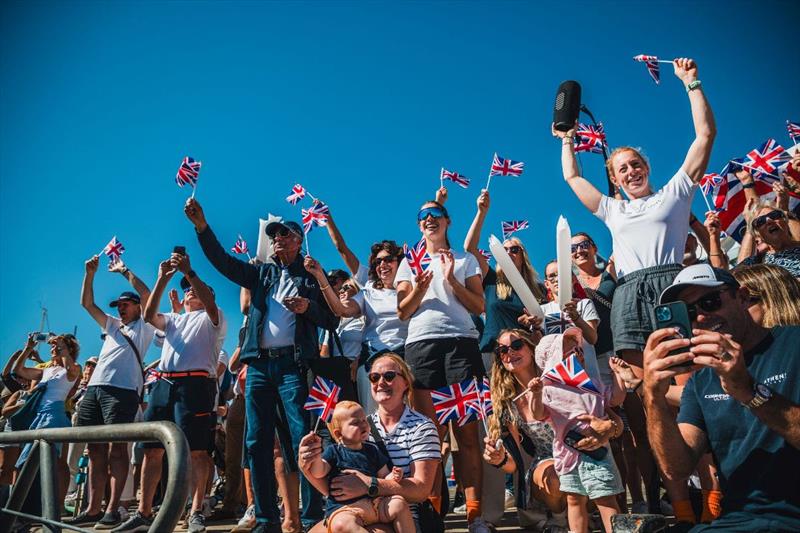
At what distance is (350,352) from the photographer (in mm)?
5781

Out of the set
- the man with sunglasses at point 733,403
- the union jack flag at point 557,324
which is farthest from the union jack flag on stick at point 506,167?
the man with sunglasses at point 733,403

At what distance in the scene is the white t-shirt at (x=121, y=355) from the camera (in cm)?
606

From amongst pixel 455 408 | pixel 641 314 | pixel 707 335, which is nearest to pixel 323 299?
pixel 455 408

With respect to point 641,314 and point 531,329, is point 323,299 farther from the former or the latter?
point 641,314

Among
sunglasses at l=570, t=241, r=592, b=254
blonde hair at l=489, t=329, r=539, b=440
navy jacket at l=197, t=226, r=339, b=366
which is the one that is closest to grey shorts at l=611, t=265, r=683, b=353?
blonde hair at l=489, t=329, r=539, b=440

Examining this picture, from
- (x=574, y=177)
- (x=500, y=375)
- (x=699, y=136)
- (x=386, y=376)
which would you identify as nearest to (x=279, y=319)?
(x=386, y=376)

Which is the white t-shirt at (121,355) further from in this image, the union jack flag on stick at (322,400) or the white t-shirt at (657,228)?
the white t-shirt at (657,228)

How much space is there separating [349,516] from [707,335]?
206 cm

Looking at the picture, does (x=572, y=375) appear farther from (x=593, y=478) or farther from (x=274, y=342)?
(x=274, y=342)

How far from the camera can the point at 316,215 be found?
7.47 metres

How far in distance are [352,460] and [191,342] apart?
2.78 metres

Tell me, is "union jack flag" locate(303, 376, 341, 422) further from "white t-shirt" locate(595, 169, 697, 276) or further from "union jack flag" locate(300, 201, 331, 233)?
"union jack flag" locate(300, 201, 331, 233)

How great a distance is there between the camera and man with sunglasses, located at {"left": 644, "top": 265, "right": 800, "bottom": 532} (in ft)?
6.18

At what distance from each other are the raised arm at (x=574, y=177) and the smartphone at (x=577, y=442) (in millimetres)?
1460
